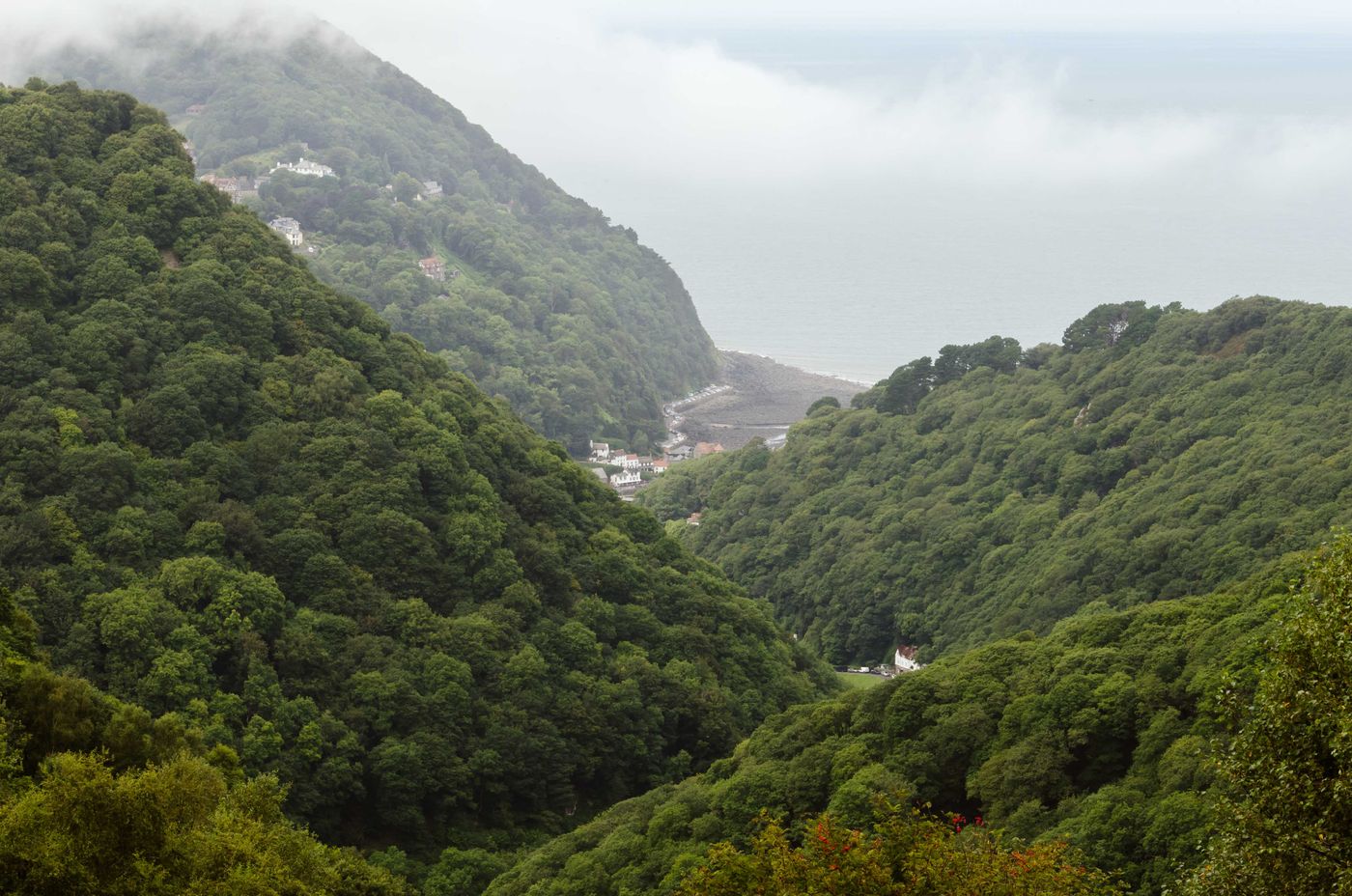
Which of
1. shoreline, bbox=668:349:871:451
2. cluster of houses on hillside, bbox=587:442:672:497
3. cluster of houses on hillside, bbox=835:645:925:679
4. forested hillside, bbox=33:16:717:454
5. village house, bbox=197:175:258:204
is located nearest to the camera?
cluster of houses on hillside, bbox=835:645:925:679

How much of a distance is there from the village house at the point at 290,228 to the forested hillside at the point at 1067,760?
268 feet

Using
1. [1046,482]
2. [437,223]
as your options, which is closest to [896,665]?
[1046,482]

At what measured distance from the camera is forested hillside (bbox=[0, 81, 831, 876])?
31078mm

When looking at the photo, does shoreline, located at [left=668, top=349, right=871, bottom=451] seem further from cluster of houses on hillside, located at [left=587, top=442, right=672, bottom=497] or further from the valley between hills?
the valley between hills

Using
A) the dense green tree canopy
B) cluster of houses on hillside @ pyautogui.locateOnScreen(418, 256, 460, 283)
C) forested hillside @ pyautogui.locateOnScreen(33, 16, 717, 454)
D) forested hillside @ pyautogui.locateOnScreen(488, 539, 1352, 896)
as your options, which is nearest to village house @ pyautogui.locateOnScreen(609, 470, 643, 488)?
forested hillside @ pyautogui.locateOnScreen(33, 16, 717, 454)

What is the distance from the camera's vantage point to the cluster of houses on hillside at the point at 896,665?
51.8 metres

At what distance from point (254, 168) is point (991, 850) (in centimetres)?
11365

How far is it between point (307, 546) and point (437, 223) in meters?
92.0

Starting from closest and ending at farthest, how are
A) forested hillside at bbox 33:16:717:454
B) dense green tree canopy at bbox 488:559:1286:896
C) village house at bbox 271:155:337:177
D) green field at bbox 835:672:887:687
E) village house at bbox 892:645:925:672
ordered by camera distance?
dense green tree canopy at bbox 488:559:1286:896
green field at bbox 835:672:887:687
village house at bbox 892:645:925:672
forested hillside at bbox 33:16:717:454
village house at bbox 271:155:337:177

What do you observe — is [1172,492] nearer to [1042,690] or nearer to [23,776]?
[1042,690]

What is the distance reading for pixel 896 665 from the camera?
52.8m

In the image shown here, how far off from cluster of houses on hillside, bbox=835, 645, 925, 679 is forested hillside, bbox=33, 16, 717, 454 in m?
51.3

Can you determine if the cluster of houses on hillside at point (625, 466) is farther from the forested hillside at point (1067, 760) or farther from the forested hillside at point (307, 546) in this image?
A: the forested hillside at point (1067, 760)

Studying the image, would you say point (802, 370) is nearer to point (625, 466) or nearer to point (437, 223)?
point (625, 466)
